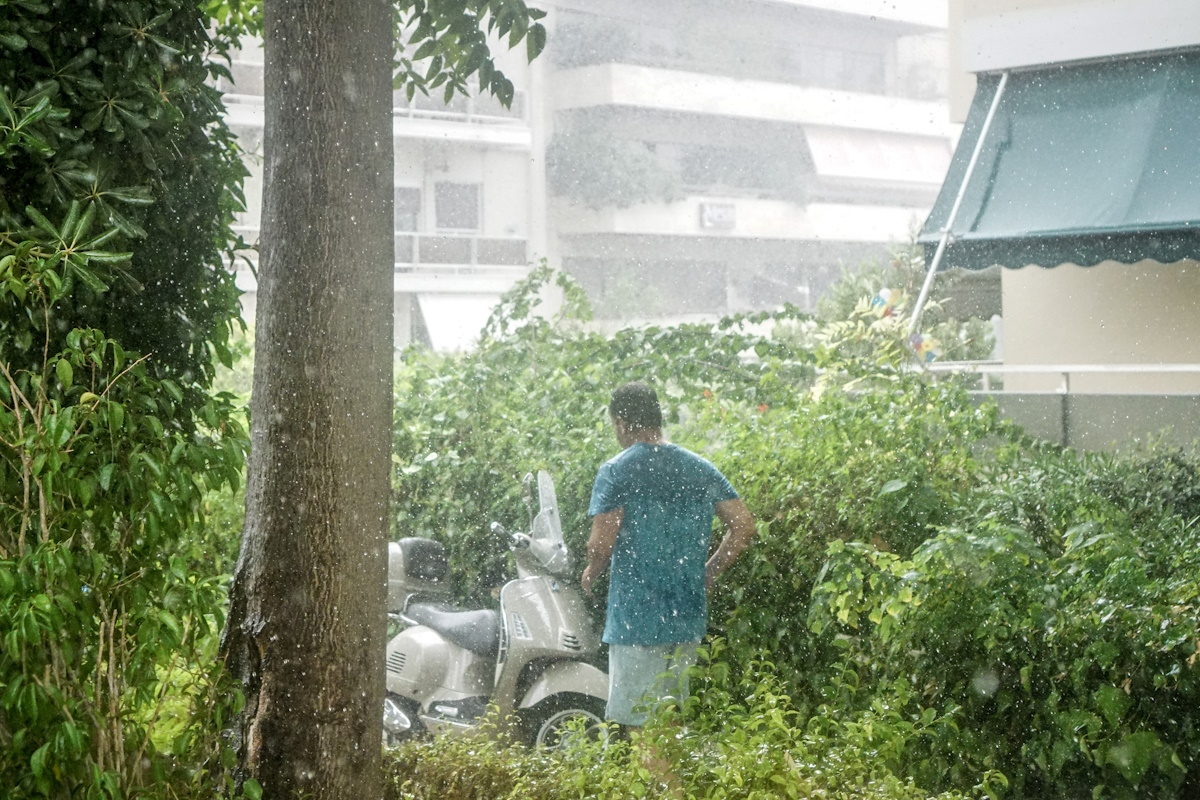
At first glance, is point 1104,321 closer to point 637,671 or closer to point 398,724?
point 637,671

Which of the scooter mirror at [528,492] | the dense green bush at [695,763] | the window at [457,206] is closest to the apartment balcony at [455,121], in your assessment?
the window at [457,206]

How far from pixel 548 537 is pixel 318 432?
1.03m

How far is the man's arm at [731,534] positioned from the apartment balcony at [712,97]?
161 cm

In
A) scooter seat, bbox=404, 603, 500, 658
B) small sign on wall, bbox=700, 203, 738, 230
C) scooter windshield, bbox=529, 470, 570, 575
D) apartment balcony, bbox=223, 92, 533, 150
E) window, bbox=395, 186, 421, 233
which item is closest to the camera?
scooter windshield, bbox=529, 470, 570, 575

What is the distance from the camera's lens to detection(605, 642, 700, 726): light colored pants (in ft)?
10.3

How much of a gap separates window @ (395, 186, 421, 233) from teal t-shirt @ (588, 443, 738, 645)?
2113 mm

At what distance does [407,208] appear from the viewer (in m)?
4.97

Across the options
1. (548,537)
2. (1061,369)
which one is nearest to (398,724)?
(548,537)

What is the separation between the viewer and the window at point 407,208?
4883 mm

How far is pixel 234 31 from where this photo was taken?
11.0ft

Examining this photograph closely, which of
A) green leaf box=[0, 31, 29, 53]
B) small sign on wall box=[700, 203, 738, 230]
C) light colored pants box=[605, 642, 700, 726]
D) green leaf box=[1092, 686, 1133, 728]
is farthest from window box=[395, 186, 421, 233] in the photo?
green leaf box=[1092, 686, 1133, 728]

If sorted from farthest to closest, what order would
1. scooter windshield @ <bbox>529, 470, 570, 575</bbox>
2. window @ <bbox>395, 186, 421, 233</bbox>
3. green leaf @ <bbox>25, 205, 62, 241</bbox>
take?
window @ <bbox>395, 186, 421, 233</bbox>, scooter windshield @ <bbox>529, 470, 570, 575</bbox>, green leaf @ <bbox>25, 205, 62, 241</bbox>

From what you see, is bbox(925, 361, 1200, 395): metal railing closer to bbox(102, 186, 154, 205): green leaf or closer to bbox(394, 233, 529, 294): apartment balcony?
bbox(394, 233, 529, 294): apartment balcony

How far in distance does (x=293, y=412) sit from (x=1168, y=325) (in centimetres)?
232
